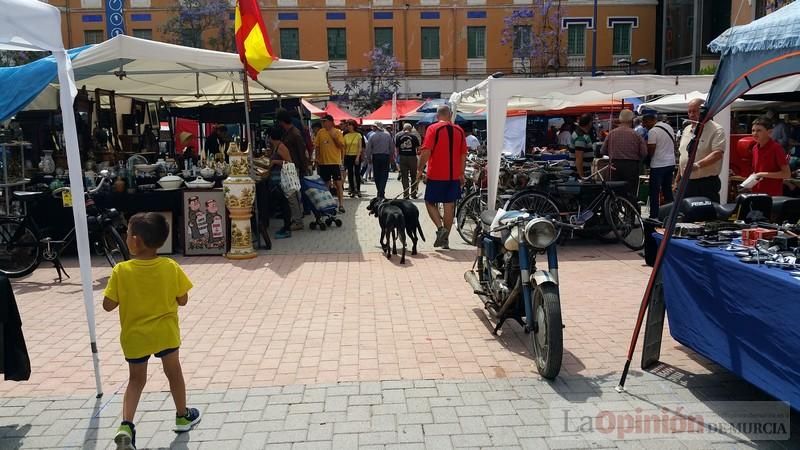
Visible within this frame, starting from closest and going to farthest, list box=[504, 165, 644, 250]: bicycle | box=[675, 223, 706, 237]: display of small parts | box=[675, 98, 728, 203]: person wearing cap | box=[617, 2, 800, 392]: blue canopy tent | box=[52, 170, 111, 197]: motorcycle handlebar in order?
box=[617, 2, 800, 392]: blue canopy tent
box=[675, 223, 706, 237]: display of small parts
box=[675, 98, 728, 203]: person wearing cap
box=[52, 170, 111, 197]: motorcycle handlebar
box=[504, 165, 644, 250]: bicycle

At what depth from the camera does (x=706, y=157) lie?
753 centimetres

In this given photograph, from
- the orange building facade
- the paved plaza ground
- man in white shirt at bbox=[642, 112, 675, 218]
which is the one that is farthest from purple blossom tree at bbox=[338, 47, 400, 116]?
the paved plaza ground

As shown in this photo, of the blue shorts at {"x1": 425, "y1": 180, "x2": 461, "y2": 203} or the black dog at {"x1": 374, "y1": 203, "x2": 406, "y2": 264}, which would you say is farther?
the blue shorts at {"x1": 425, "y1": 180, "x2": 461, "y2": 203}

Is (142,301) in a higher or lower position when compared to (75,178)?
lower

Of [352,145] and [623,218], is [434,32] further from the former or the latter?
[623,218]

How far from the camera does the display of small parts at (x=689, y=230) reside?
173 inches

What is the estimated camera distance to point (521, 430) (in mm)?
3732

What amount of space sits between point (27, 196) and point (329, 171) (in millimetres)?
5688

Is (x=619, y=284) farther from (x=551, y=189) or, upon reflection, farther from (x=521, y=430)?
(x=521, y=430)

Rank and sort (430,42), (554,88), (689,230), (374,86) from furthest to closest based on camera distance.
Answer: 1. (430,42)
2. (374,86)
3. (554,88)
4. (689,230)

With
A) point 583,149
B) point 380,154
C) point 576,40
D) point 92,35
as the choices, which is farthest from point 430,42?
point 583,149

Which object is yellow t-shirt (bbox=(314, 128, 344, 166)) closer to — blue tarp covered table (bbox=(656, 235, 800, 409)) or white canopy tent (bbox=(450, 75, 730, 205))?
white canopy tent (bbox=(450, 75, 730, 205))

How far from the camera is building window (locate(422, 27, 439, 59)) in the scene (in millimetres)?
37156

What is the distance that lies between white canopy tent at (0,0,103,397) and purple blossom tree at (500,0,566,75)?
33933mm
